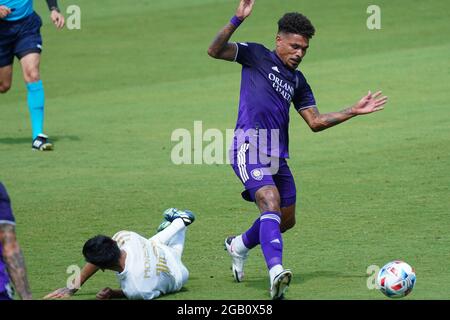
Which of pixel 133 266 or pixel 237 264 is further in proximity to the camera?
pixel 237 264

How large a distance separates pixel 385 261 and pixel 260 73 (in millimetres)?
2062

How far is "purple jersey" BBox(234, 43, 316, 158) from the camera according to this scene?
351 inches

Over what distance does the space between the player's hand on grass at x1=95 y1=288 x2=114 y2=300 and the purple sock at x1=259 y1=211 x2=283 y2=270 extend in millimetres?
1283

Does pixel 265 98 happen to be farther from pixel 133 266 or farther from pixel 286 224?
pixel 133 266

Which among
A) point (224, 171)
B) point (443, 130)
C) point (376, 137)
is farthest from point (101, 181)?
point (443, 130)

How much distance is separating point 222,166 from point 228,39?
5257 mm

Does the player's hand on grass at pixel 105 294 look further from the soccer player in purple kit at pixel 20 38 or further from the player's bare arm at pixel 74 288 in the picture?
the soccer player in purple kit at pixel 20 38

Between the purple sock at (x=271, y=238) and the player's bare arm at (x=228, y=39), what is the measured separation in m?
1.48

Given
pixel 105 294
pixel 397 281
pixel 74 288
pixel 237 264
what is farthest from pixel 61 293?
pixel 397 281

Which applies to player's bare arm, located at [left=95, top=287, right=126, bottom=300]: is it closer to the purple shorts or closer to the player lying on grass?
the player lying on grass

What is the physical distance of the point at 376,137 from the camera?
15055 millimetres

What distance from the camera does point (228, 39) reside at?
349 inches

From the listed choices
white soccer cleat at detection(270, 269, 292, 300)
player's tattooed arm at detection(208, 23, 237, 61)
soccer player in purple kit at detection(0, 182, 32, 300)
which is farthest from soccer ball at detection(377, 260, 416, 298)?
soccer player in purple kit at detection(0, 182, 32, 300)
